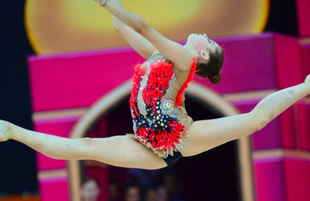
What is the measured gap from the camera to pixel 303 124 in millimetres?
4434

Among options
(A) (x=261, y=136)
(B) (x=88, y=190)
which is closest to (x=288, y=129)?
(A) (x=261, y=136)

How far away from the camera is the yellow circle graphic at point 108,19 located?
14.5ft

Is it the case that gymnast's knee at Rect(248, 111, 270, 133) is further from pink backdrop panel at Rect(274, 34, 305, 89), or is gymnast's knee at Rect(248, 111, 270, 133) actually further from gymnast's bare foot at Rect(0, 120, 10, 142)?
pink backdrop panel at Rect(274, 34, 305, 89)

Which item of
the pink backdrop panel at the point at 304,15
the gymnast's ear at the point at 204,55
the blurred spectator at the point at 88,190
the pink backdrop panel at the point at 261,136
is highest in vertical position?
the pink backdrop panel at the point at 304,15

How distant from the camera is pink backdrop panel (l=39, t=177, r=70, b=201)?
4.40 meters

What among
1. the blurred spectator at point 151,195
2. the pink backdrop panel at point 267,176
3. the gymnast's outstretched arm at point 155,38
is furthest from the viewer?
the blurred spectator at point 151,195

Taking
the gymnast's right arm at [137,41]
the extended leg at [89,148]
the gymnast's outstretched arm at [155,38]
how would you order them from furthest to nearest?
1. the gymnast's right arm at [137,41]
2. the extended leg at [89,148]
3. the gymnast's outstretched arm at [155,38]

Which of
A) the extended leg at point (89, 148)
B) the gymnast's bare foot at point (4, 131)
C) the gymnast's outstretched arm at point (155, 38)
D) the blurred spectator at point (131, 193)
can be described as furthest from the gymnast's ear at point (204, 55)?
the blurred spectator at point (131, 193)

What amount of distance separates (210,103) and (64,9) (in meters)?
1.61

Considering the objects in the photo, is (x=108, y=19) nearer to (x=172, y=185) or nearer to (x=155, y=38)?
(x=172, y=185)

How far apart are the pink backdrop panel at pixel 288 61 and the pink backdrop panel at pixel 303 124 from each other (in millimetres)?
236

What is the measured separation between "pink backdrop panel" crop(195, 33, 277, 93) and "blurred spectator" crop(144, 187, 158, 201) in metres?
1.50

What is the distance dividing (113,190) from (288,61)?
2.28 m

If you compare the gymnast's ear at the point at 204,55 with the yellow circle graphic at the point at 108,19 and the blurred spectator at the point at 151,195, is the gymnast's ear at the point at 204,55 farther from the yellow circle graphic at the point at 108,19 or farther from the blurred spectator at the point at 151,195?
the blurred spectator at the point at 151,195
